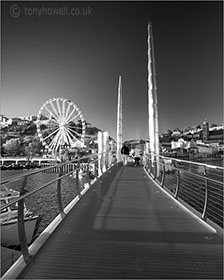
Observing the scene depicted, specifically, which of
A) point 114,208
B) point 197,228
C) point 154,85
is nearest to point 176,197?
point 114,208

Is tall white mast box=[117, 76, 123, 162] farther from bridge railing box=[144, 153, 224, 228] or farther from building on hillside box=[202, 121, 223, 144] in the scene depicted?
bridge railing box=[144, 153, 224, 228]

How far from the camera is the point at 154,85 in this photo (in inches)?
445

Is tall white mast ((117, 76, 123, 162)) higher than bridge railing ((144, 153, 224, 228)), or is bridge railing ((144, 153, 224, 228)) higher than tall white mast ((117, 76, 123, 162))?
tall white mast ((117, 76, 123, 162))

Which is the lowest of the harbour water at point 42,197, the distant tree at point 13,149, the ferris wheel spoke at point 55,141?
the harbour water at point 42,197

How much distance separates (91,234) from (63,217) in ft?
2.77

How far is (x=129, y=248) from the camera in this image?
265 centimetres

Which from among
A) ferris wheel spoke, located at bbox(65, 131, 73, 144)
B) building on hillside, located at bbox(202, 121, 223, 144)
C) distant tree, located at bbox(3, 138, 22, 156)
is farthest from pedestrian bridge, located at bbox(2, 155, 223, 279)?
distant tree, located at bbox(3, 138, 22, 156)

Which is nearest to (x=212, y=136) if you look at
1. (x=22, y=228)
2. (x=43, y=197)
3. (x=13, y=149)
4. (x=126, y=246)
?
(x=43, y=197)

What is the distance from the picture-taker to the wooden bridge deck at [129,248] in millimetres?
2201

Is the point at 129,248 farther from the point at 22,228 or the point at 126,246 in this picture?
the point at 22,228

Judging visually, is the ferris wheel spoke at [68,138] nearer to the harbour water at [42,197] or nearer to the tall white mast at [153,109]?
the harbour water at [42,197]

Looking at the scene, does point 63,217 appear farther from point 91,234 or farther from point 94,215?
point 91,234

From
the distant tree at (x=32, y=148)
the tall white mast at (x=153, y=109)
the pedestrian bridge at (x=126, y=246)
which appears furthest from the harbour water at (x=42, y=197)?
the distant tree at (x=32, y=148)

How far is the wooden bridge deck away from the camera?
2.20 m
